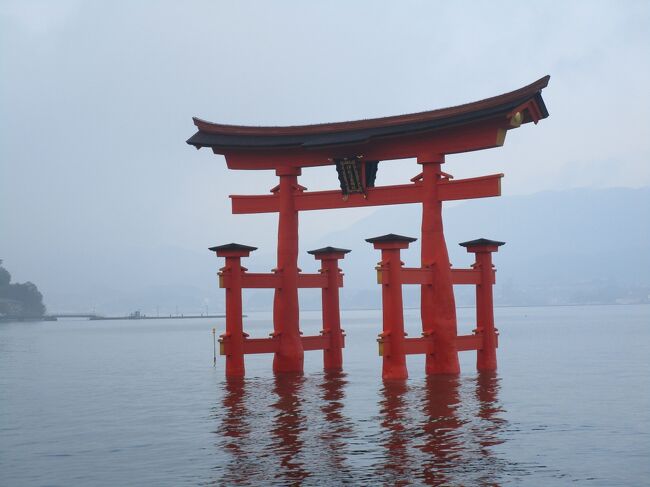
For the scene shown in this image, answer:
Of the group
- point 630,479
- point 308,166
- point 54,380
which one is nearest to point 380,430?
point 630,479

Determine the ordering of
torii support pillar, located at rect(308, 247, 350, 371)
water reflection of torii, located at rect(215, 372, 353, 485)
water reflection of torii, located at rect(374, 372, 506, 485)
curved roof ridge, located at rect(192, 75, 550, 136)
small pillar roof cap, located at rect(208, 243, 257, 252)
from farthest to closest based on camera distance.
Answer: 1. torii support pillar, located at rect(308, 247, 350, 371)
2. small pillar roof cap, located at rect(208, 243, 257, 252)
3. curved roof ridge, located at rect(192, 75, 550, 136)
4. water reflection of torii, located at rect(215, 372, 353, 485)
5. water reflection of torii, located at rect(374, 372, 506, 485)

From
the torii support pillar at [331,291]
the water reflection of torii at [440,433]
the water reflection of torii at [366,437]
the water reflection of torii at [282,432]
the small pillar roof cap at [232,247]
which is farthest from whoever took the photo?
the torii support pillar at [331,291]

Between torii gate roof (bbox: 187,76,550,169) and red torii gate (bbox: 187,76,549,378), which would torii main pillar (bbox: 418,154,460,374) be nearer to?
red torii gate (bbox: 187,76,549,378)

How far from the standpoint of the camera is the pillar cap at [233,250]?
27.6 m

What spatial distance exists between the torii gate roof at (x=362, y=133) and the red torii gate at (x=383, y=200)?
4 centimetres

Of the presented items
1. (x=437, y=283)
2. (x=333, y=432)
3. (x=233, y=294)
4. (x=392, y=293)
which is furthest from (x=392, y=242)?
(x=333, y=432)

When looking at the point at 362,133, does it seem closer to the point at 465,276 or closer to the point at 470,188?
the point at 470,188

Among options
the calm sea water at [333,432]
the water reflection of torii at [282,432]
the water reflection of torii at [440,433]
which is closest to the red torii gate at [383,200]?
the calm sea water at [333,432]

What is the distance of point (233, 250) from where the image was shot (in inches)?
1091

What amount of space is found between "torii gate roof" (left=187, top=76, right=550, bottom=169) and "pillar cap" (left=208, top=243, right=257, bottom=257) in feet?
12.2

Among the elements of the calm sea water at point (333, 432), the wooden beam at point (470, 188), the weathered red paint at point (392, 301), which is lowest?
the calm sea water at point (333, 432)

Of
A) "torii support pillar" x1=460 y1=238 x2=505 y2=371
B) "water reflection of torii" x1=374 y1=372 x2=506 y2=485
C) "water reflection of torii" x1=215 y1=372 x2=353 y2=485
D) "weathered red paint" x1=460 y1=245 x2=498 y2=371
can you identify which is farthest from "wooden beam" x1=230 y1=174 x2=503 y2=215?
"water reflection of torii" x1=215 y1=372 x2=353 y2=485

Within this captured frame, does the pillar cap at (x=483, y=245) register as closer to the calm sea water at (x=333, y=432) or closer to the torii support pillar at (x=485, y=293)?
the torii support pillar at (x=485, y=293)

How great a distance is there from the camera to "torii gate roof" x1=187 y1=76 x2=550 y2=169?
2531 centimetres
